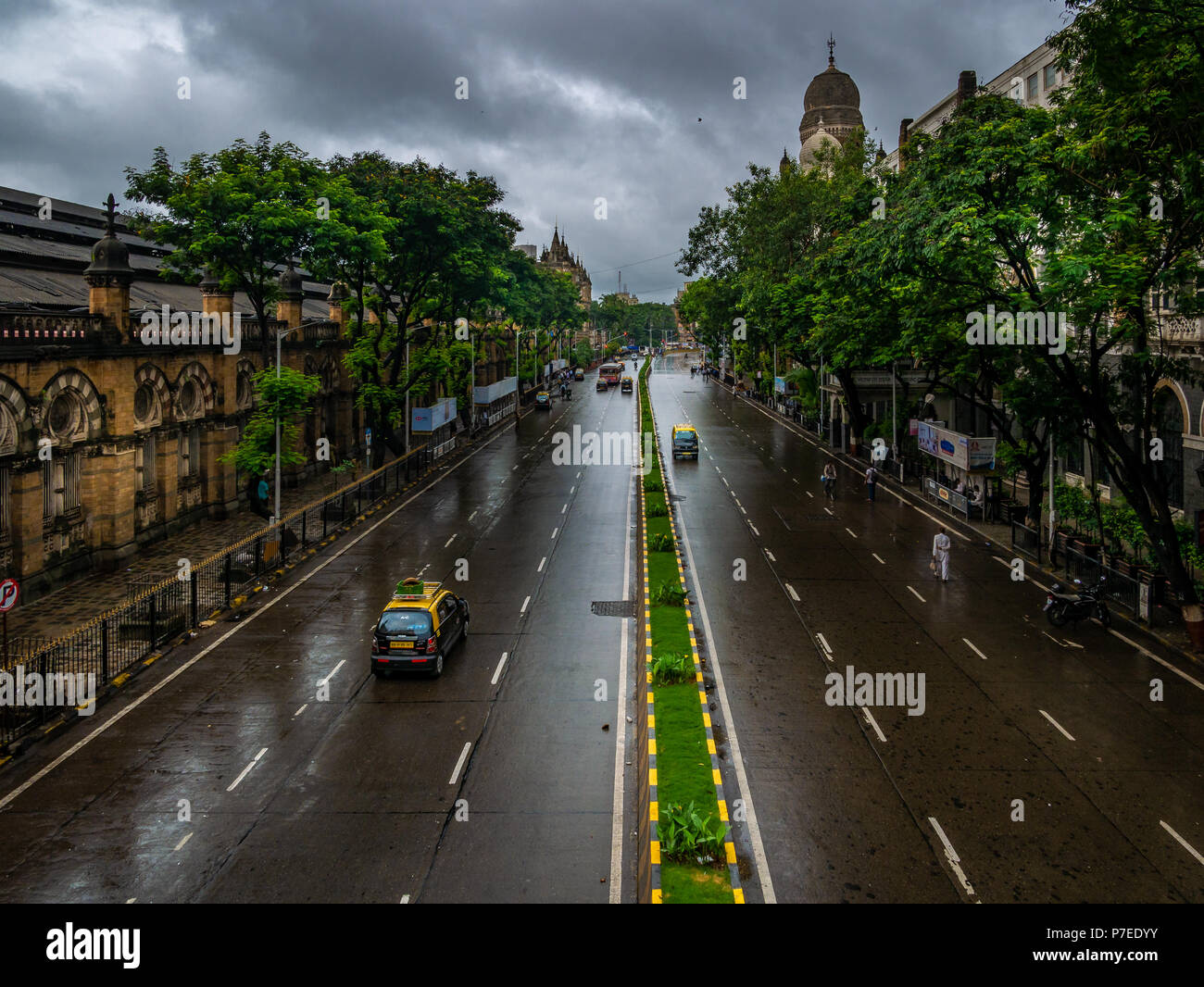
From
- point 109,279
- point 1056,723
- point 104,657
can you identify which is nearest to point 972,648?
point 1056,723

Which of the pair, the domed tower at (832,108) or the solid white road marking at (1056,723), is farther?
the domed tower at (832,108)

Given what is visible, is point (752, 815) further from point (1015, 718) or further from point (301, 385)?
point (301, 385)

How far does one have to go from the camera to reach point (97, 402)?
1212 inches

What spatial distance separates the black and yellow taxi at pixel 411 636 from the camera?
2039 centimetres

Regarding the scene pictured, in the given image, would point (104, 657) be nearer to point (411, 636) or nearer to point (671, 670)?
point (411, 636)

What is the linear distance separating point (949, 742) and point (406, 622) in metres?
11.0

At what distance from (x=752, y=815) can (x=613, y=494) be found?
3079 centimetres

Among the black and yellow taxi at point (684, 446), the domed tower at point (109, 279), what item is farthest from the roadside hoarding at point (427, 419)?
the domed tower at point (109, 279)

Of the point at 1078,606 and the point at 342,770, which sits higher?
the point at 1078,606

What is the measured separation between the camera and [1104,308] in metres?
23.4

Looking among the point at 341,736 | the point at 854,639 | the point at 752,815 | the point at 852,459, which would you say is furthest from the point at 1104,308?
the point at 852,459

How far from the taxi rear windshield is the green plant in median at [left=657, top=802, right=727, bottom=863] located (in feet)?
29.0

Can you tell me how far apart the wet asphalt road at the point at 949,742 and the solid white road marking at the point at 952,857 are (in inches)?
1.1

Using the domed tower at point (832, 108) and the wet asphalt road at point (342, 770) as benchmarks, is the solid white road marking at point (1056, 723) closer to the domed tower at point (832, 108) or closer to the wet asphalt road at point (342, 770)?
the wet asphalt road at point (342, 770)
